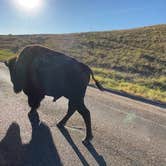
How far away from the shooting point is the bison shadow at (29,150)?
5.48 meters

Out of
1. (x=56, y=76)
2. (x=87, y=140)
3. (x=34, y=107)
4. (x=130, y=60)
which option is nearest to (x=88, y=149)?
(x=87, y=140)

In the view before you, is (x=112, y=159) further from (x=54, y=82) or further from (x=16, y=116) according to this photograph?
(x=16, y=116)

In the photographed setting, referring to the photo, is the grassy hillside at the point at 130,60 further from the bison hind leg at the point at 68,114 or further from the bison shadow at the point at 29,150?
the bison shadow at the point at 29,150

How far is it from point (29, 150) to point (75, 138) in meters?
1.20

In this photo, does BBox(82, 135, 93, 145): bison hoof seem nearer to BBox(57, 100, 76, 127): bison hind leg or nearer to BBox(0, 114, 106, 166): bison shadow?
BBox(0, 114, 106, 166): bison shadow

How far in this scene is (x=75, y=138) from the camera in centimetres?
694

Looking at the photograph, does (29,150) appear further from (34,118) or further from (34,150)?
(34,118)

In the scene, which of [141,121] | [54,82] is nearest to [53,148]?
[54,82]

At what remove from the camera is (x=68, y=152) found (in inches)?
241

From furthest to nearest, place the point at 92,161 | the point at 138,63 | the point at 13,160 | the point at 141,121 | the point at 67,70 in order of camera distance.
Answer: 1. the point at 138,63
2. the point at 141,121
3. the point at 67,70
4. the point at 92,161
5. the point at 13,160

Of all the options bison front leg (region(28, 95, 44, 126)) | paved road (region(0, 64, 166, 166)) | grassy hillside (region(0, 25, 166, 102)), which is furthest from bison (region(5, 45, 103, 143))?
grassy hillside (region(0, 25, 166, 102))

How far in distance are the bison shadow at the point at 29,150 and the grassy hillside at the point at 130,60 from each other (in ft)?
30.4

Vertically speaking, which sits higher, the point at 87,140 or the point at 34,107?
the point at 34,107

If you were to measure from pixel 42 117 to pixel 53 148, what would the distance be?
2022mm
